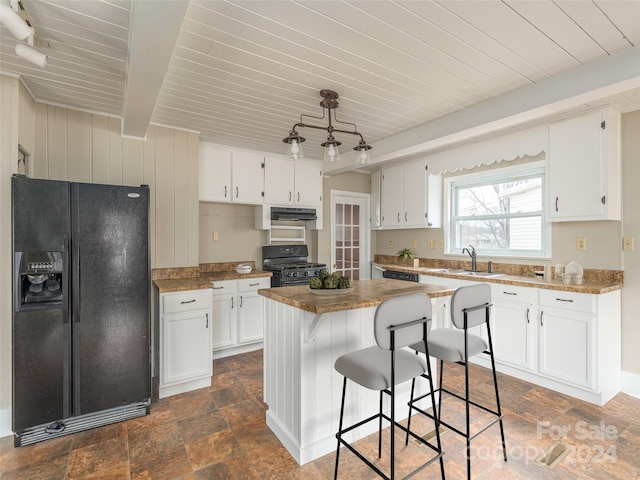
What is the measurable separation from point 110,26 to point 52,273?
1.60 metres

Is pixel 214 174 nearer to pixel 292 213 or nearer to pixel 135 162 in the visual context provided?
pixel 135 162

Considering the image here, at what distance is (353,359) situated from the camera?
69.6 inches

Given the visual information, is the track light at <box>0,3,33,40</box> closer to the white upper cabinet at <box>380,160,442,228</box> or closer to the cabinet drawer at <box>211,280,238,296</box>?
the cabinet drawer at <box>211,280,238,296</box>

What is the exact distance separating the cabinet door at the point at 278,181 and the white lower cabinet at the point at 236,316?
1.04m

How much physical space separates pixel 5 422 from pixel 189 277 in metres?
1.62

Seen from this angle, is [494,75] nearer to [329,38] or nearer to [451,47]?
[451,47]

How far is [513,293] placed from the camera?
308 cm

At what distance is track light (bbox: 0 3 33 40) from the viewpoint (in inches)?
54.2

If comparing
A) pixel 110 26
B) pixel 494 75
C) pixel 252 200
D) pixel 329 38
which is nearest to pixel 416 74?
A: pixel 494 75

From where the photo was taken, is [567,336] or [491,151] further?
[491,151]

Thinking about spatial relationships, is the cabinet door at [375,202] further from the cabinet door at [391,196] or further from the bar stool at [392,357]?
the bar stool at [392,357]

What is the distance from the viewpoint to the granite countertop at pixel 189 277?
282cm

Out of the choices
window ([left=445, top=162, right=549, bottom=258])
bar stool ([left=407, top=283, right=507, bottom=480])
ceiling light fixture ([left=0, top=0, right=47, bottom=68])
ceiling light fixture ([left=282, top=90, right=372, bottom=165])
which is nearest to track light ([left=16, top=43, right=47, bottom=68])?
ceiling light fixture ([left=0, top=0, right=47, bottom=68])

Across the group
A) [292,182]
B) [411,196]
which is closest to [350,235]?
[411,196]
